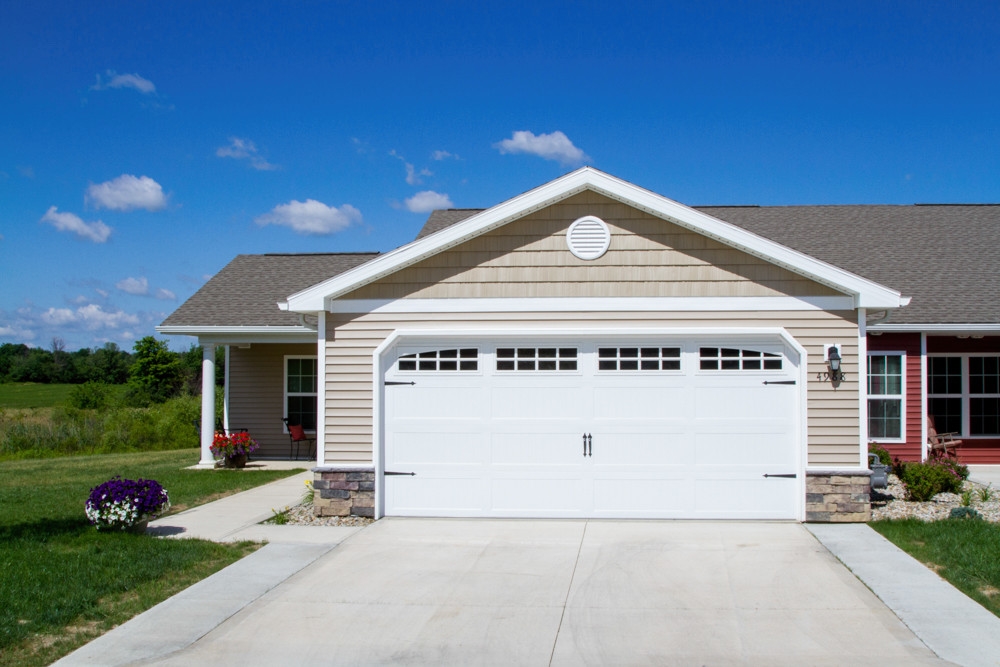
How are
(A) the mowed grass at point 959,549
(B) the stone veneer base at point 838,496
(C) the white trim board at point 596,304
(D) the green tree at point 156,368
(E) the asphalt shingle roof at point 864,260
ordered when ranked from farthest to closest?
1. (D) the green tree at point 156,368
2. (E) the asphalt shingle roof at point 864,260
3. (C) the white trim board at point 596,304
4. (B) the stone veneer base at point 838,496
5. (A) the mowed grass at point 959,549

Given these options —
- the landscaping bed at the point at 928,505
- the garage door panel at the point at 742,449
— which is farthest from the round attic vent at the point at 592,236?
the landscaping bed at the point at 928,505

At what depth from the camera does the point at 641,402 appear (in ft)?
33.4

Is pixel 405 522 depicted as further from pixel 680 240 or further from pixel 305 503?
pixel 680 240

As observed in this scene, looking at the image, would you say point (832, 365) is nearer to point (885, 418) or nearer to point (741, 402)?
point (741, 402)

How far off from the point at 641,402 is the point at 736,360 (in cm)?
128

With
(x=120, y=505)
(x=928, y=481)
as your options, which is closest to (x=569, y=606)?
(x=120, y=505)

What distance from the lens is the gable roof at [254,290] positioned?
1602 cm

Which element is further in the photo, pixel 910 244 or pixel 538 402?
pixel 910 244

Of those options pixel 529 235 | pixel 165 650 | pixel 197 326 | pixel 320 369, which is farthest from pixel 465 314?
pixel 197 326

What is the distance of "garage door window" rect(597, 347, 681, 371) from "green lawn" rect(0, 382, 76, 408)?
32571mm

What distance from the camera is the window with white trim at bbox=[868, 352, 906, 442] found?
47.2ft

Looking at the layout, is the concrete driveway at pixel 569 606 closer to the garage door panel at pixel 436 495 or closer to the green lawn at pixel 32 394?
the garage door panel at pixel 436 495

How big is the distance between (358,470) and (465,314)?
238cm

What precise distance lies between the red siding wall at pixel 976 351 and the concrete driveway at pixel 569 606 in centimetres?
743
